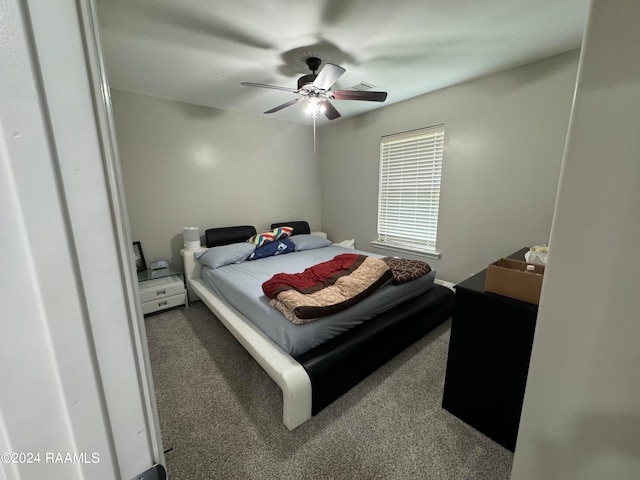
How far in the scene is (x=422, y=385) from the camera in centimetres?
179

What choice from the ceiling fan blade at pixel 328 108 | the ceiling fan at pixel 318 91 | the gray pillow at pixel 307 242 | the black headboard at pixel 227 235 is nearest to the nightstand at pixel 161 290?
the black headboard at pixel 227 235

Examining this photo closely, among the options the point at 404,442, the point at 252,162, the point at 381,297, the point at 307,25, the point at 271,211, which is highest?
the point at 307,25

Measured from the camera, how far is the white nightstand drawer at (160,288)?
2.71 metres

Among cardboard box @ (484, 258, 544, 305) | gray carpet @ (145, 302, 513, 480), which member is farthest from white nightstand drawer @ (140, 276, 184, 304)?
cardboard box @ (484, 258, 544, 305)

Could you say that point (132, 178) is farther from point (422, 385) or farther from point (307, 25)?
point (422, 385)

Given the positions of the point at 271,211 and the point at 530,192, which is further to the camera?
the point at 271,211

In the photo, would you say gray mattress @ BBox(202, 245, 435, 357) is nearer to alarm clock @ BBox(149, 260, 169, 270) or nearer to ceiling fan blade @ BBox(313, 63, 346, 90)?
alarm clock @ BBox(149, 260, 169, 270)

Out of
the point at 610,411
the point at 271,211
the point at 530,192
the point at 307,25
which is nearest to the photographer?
the point at 610,411

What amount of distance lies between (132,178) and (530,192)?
4203mm

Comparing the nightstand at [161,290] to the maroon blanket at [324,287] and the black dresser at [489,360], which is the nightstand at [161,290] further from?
the black dresser at [489,360]

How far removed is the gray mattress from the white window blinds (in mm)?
978

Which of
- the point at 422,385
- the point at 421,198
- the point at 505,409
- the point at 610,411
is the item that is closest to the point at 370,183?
the point at 421,198

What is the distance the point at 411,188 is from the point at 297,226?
188 cm

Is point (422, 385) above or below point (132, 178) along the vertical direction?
below
